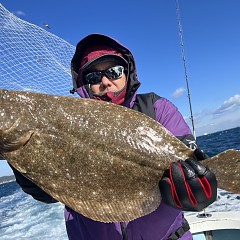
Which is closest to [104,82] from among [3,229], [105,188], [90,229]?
[105,188]

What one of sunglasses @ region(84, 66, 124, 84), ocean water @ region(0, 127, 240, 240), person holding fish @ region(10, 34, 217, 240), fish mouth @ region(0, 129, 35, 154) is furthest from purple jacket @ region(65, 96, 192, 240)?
ocean water @ region(0, 127, 240, 240)

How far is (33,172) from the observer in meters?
3.33

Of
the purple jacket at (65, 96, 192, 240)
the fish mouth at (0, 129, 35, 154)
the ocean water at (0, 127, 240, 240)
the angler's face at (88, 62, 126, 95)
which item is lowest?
the ocean water at (0, 127, 240, 240)

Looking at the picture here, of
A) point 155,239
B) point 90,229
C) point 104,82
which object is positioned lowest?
point 155,239

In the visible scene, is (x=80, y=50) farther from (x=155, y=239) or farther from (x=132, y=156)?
(x=155, y=239)

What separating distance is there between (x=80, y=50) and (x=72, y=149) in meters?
1.67

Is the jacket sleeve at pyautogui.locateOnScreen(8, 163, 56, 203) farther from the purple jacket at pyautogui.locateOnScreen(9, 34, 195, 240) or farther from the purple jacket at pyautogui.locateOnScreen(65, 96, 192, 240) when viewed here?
the purple jacket at pyautogui.locateOnScreen(65, 96, 192, 240)

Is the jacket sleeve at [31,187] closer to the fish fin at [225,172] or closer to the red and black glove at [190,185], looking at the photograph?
the red and black glove at [190,185]

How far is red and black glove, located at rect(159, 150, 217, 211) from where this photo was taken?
3002mm

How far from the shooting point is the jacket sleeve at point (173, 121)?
3523mm

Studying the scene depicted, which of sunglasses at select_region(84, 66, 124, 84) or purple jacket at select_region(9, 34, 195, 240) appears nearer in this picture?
purple jacket at select_region(9, 34, 195, 240)

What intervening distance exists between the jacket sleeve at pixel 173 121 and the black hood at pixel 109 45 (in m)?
0.48

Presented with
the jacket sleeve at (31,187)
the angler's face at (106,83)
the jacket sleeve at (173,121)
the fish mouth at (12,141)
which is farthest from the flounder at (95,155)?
the angler's face at (106,83)

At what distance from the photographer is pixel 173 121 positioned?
360 centimetres
